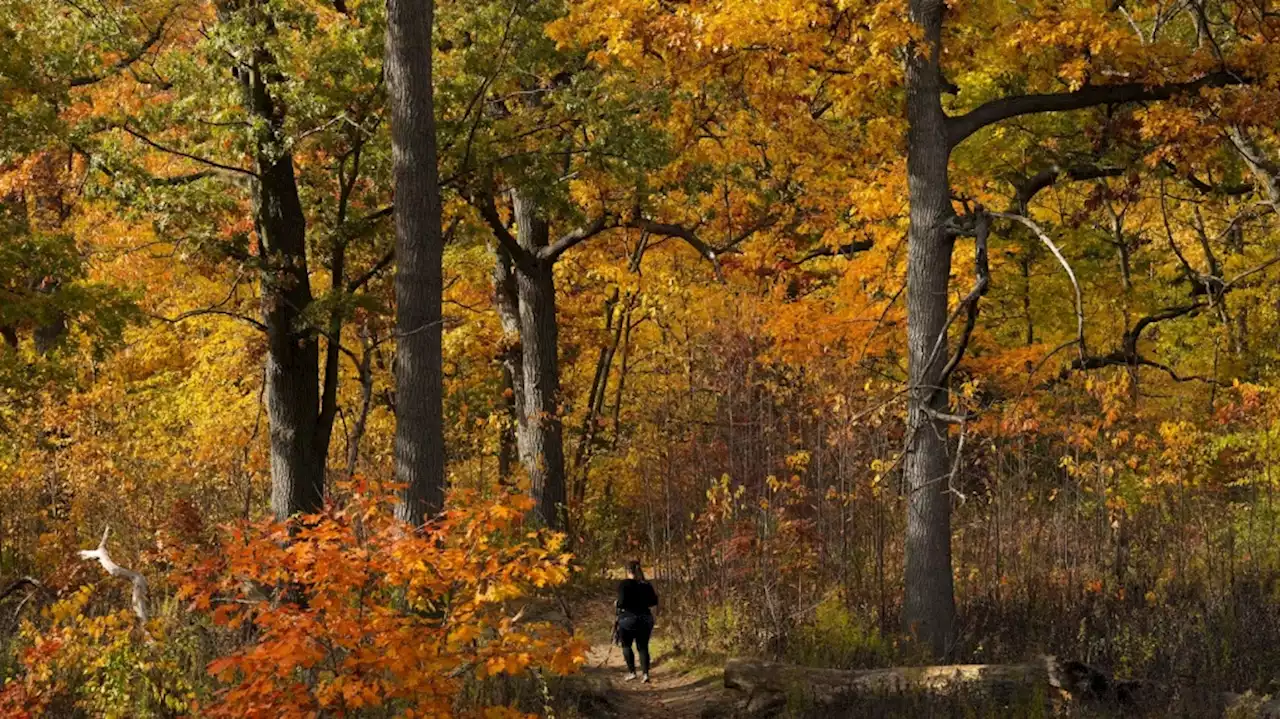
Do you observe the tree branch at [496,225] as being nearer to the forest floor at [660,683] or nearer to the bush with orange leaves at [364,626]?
the forest floor at [660,683]

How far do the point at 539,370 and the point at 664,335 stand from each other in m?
2.62

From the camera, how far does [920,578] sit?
12.3 m

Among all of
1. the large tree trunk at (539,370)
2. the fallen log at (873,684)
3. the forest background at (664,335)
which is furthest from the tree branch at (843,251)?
the fallen log at (873,684)

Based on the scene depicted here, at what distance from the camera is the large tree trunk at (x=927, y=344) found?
476 inches

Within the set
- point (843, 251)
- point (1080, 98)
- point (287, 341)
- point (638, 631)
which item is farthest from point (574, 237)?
point (1080, 98)

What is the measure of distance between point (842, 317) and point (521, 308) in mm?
4680

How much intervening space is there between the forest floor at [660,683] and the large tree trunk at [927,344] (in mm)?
2132

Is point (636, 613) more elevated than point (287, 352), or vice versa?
point (287, 352)

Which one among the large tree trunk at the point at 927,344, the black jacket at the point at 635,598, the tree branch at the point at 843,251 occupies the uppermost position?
the tree branch at the point at 843,251

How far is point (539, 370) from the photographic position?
722 inches

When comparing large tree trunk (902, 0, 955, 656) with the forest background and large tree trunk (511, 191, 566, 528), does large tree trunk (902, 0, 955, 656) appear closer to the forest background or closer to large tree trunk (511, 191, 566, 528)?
the forest background

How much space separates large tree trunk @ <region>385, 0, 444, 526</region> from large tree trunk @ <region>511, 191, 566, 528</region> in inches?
248

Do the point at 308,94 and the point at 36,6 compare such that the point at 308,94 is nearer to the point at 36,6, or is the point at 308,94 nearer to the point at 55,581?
the point at 36,6

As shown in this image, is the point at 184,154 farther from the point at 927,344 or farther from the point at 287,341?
the point at 927,344
